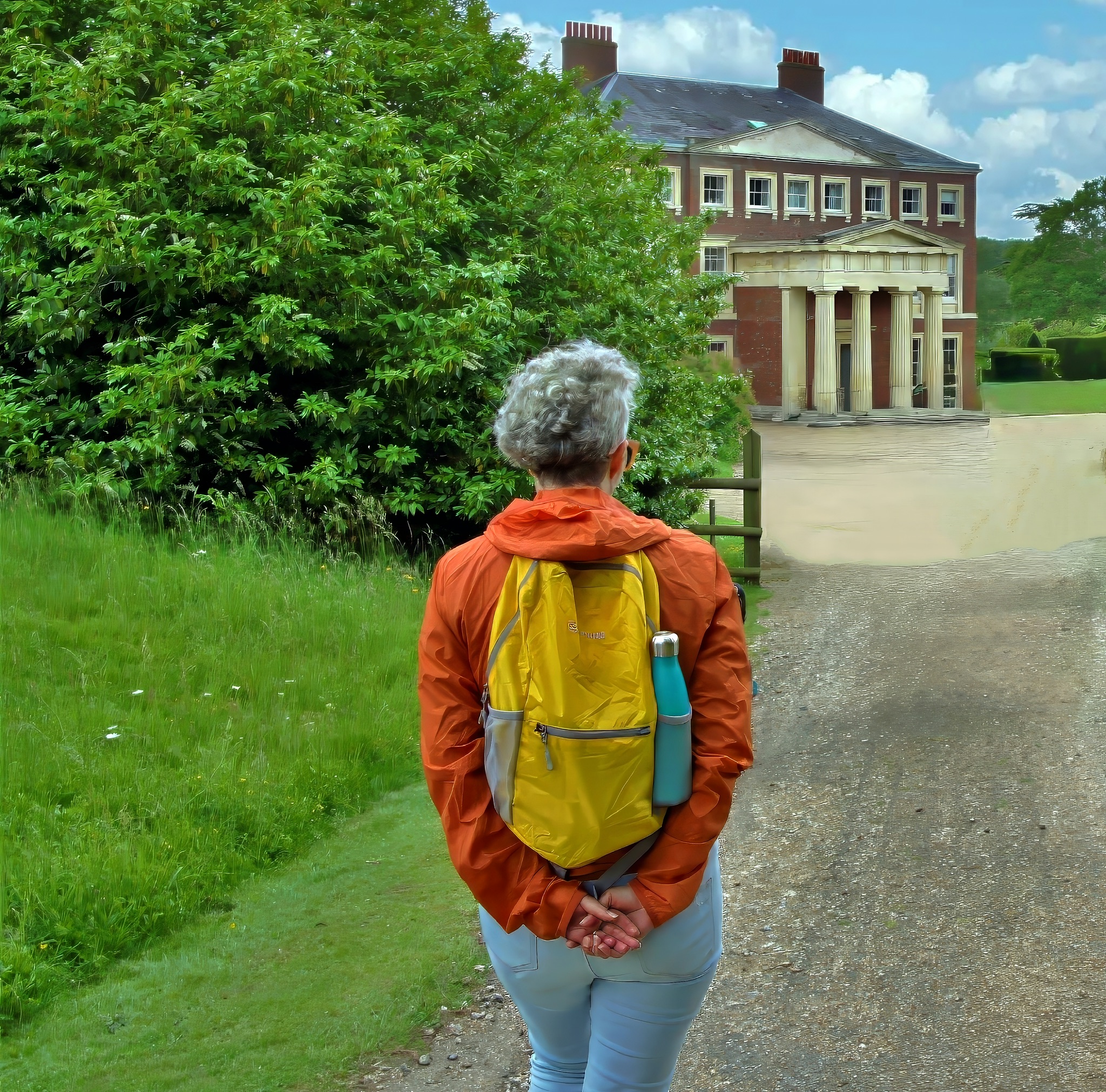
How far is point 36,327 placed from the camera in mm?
9609

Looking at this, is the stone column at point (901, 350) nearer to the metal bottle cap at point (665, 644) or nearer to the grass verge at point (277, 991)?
the grass verge at point (277, 991)

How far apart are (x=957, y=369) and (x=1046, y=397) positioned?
4451 mm

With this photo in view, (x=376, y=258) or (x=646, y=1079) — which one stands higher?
(x=376, y=258)

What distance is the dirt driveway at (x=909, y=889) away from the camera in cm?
356

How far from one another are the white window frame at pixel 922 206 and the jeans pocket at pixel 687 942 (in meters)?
Answer: 53.7

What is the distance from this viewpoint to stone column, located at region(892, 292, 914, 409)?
4709 centimetres

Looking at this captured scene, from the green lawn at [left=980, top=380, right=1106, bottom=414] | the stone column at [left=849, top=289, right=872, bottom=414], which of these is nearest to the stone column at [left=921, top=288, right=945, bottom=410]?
the green lawn at [left=980, top=380, right=1106, bottom=414]

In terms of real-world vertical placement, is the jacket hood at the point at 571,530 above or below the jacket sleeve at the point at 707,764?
above

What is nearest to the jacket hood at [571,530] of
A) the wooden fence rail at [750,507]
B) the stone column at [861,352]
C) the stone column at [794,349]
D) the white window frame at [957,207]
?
the wooden fence rail at [750,507]

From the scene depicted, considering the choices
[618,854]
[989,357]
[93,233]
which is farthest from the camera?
[989,357]

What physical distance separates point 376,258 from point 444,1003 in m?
6.97

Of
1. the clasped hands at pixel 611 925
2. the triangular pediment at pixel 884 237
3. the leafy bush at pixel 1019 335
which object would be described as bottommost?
the clasped hands at pixel 611 925

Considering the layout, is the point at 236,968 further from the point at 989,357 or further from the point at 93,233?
the point at 989,357

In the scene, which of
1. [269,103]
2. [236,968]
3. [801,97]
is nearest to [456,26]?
[269,103]
